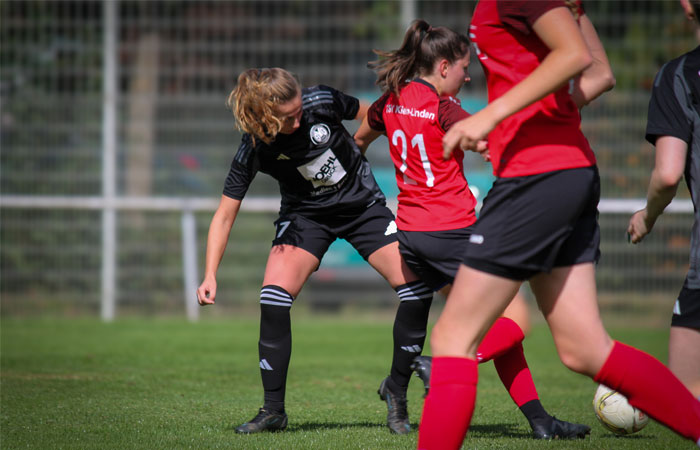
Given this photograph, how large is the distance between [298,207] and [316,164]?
0.89 feet

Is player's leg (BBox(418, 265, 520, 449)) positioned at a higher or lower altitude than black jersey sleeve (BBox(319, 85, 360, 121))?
lower

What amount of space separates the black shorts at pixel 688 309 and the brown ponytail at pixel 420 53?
151 cm

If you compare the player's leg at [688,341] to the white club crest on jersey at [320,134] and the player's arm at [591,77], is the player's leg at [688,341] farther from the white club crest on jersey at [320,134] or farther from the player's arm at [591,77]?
the white club crest on jersey at [320,134]

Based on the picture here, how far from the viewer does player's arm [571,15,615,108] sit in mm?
2934

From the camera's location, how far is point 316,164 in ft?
14.1

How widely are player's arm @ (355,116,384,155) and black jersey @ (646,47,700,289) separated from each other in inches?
57.9

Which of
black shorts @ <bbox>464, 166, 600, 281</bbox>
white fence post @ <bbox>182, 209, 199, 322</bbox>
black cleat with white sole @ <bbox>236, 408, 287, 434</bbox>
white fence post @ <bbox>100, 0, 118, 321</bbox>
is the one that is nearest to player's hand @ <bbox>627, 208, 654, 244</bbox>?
black shorts @ <bbox>464, 166, 600, 281</bbox>

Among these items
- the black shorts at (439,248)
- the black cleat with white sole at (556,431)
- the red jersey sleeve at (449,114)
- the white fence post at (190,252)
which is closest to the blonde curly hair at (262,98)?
the red jersey sleeve at (449,114)

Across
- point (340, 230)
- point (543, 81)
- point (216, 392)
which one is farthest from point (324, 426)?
point (543, 81)

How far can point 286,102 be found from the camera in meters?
4.00

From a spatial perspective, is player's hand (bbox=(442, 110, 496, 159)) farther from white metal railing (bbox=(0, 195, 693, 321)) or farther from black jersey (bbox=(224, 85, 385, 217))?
white metal railing (bbox=(0, 195, 693, 321))

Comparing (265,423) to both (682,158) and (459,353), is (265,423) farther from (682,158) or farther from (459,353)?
(682,158)

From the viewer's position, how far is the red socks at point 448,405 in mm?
2668

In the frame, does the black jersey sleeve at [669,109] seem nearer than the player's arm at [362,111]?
Yes
